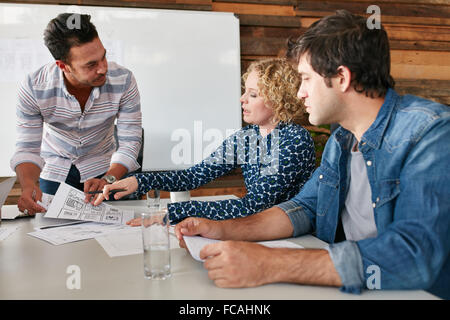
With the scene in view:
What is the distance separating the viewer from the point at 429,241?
79 centimetres

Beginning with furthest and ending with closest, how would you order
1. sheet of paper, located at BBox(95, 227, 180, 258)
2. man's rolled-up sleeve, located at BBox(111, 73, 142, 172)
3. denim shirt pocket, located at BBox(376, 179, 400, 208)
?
man's rolled-up sleeve, located at BBox(111, 73, 142, 172), sheet of paper, located at BBox(95, 227, 180, 258), denim shirt pocket, located at BBox(376, 179, 400, 208)

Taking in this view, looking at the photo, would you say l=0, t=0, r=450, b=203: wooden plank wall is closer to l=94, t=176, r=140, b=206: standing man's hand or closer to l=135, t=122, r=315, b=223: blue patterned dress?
l=135, t=122, r=315, b=223: blue patterned dress

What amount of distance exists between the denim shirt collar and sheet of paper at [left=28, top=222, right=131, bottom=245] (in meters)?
0.77

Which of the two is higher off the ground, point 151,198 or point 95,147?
point 95,147

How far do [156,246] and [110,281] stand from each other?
12 centimetres

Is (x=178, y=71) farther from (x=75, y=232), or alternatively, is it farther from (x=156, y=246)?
(x=156, y=246)

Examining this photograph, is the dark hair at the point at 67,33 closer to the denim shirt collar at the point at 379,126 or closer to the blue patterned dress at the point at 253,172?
the blue patterned dress at the point at 253,172

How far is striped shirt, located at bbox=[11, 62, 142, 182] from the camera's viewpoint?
1753 millimetres

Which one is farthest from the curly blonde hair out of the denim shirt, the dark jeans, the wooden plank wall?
the wooden plank wall

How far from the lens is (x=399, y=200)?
0.90 meters

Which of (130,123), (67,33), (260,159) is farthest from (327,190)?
(67,33)

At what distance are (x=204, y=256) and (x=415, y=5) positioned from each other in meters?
3.84
